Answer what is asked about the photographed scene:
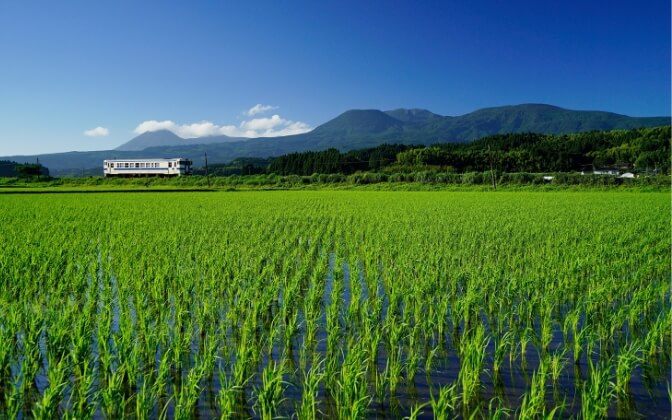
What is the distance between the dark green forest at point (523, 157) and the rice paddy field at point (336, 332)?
207 feet

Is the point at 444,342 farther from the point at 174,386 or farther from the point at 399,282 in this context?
the point at 174,386

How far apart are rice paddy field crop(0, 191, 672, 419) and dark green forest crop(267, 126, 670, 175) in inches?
2485

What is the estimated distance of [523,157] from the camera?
77750 millimetres

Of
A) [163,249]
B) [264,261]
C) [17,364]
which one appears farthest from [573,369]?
[163,249]

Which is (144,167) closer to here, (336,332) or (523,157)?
(336,332)

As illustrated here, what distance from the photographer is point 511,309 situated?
523 cm

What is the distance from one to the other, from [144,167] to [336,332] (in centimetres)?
5887

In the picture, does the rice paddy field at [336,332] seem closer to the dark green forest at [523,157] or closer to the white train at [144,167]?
the white train at [144,167]

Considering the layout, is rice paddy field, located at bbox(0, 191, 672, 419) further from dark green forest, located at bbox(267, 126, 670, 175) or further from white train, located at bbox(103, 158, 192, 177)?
dark green forest, located at bbox(267, 126, 670, 175)

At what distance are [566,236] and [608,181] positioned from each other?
2964 cm

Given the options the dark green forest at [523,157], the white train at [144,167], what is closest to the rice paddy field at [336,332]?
the white train at [144,167]

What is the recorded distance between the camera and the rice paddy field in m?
3.15

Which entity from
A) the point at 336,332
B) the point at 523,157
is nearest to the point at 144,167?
the point at 336,332

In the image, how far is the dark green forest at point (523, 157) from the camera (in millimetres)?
75188
